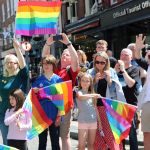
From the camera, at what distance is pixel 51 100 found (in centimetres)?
645

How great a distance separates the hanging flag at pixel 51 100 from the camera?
633 centimetres

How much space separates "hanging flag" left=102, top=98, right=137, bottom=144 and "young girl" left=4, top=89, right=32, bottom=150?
115 centimetres

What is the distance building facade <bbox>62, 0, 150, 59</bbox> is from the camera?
57.9 ft

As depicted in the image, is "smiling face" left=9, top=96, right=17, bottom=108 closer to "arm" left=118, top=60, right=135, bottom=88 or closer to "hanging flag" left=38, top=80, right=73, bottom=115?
"hanging flag" left=38, top=80, right=73, bottom=115

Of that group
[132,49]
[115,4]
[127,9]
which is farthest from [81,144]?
[115,4]

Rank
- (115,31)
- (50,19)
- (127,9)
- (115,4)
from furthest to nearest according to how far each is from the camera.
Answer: (115,31), (115,4), (127,9), (50,19)

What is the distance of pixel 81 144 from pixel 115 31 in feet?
50.0

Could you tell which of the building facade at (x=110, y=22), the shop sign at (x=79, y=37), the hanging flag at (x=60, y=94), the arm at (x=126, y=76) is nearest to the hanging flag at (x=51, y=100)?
the hanging flag at (x=60, y=94)

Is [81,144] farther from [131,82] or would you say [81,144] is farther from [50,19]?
[50,19]

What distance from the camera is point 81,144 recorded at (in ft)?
21.6

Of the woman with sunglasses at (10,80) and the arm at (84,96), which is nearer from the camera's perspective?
the woman with sunglasses at (10,80)

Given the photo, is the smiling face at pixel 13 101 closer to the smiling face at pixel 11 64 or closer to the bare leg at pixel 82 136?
the smiling face at pixel 11 64

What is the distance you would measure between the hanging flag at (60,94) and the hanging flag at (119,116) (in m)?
0.51

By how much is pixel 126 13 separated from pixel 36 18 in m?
11.3
